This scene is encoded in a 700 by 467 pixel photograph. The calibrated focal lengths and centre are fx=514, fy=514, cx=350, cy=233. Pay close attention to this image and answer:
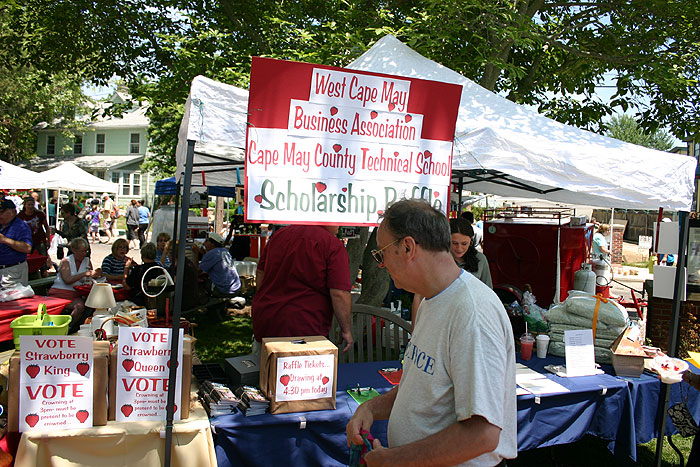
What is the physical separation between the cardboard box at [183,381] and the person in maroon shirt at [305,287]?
81cm

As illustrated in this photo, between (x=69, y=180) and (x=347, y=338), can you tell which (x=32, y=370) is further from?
(x=69, y=180)

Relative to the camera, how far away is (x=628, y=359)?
3.30m

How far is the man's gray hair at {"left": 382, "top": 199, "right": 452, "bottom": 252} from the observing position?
1.51 metres

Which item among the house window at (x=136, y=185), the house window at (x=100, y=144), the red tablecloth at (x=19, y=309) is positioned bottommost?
the red tablecloth at (x=19, y=309)

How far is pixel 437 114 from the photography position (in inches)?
119

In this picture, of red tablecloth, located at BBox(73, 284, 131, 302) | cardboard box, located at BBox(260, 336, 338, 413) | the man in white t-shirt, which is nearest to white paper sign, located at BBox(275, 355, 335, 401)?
cardboard box, located at BBox(260, 336, 338, 413)

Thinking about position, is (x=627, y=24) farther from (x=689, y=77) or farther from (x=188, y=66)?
(x=188, y=66)

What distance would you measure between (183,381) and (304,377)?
585mm

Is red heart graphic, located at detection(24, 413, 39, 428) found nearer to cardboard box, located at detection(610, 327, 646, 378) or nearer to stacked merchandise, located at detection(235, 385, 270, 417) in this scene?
stacked merchandise, located at detection(235, 385, 270, 417)

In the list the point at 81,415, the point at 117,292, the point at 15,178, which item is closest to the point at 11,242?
the point at 117,292

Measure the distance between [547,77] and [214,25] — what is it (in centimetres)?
521

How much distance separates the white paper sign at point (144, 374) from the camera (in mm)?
2422

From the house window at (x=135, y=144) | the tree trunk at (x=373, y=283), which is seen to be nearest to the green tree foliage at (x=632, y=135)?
the house window at (x=135, y=144)

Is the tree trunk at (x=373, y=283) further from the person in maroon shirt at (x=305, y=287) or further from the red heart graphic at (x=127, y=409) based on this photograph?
the red heart graphic at (x=127, y=409)
